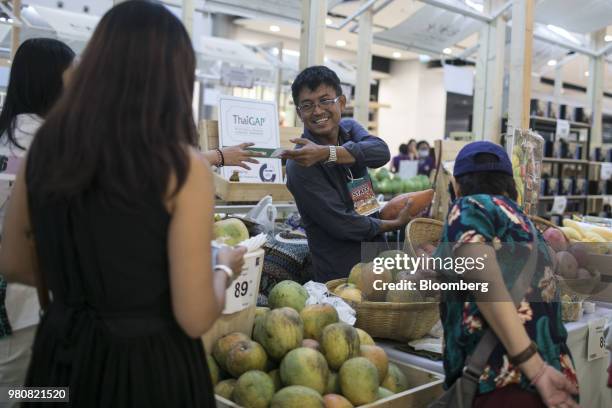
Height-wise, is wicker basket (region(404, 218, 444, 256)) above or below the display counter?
above

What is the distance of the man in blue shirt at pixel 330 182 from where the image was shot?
2605mm

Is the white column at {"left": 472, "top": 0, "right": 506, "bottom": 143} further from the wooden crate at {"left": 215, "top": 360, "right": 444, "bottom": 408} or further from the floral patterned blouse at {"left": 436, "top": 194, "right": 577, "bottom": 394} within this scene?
the floral patterned blouse at {"left": 436, "top": 194, "right": 577, "bottom": 394}

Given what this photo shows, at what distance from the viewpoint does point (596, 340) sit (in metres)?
2.39

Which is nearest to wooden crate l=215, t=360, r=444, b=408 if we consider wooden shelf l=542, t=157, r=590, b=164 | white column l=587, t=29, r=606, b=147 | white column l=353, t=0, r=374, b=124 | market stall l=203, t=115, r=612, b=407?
market stall l=203, t=115, r=612, b=407

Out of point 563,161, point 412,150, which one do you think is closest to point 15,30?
point 563,161

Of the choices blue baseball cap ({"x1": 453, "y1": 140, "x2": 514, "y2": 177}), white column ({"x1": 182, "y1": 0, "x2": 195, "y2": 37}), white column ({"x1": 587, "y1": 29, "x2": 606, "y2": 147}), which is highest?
white column ({"x1": 587, "y1": 29, "x2": 606, "y2": 147})

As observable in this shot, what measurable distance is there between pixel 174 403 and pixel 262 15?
5.09 meters

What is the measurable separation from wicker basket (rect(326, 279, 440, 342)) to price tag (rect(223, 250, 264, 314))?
16.8 inches

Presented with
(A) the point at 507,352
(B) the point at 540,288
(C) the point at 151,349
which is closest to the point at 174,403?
(C) the point at 151,349

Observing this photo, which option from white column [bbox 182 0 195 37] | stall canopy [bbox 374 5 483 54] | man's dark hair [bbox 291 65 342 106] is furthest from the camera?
stall canopy [bbox 374 5 483 54]

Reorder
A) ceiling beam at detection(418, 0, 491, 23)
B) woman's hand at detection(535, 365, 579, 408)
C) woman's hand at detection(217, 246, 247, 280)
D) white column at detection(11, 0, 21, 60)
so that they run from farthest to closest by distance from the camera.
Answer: ceiling beam at detection(418, 0, 491, 23) < white column at detection(11, 0, 21, 60) < woman's hand at detection(535, 365, 579, 408) < woman's hand at detection(217, 246, 247, 280)

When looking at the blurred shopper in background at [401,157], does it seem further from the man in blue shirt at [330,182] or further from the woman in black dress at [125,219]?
the woman in black dress at [125,219]

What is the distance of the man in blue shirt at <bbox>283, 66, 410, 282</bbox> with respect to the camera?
8.55 feet

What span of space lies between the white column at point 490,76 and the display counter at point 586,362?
3.30m
